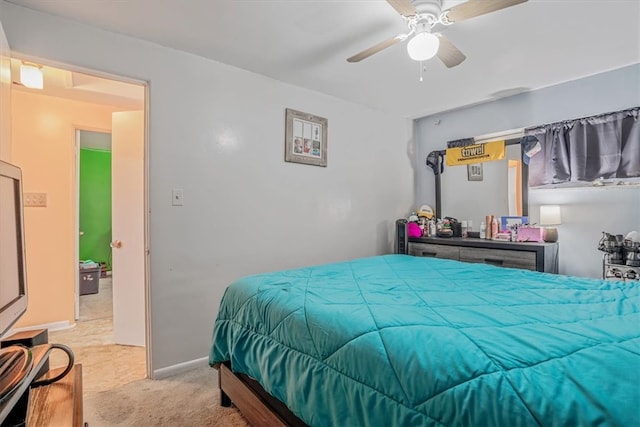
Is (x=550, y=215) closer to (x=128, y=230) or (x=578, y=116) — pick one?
(x=578, y=116)

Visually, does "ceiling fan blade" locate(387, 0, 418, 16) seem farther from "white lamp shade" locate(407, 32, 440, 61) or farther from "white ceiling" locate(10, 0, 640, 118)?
"white ceiling" locate(10, 0, 640, 118)

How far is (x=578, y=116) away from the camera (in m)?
2.85

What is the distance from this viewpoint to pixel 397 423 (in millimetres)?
830

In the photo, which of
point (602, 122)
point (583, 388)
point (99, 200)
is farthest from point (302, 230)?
point (99, 200)

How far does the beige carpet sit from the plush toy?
7.99ft

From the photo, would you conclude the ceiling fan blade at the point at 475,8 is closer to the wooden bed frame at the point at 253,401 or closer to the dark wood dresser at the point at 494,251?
the wooden bed frame at the point at 253,401

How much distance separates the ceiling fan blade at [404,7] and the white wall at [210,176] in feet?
4.96

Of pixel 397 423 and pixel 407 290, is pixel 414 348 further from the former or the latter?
pixel 407 290

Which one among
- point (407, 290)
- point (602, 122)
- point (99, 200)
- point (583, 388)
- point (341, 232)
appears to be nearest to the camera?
point (583, 388)

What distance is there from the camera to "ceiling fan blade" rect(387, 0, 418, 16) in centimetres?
146

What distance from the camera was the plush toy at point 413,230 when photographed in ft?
11.9

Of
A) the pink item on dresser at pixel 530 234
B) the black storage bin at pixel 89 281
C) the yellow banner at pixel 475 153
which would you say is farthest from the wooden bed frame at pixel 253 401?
the black storage bin at pixel 89 281

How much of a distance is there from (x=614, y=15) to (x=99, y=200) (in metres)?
6.88

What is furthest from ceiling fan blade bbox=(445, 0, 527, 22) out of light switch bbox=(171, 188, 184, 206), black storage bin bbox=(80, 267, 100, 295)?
black storage bin bbox=(80, 267, 100, 295)
